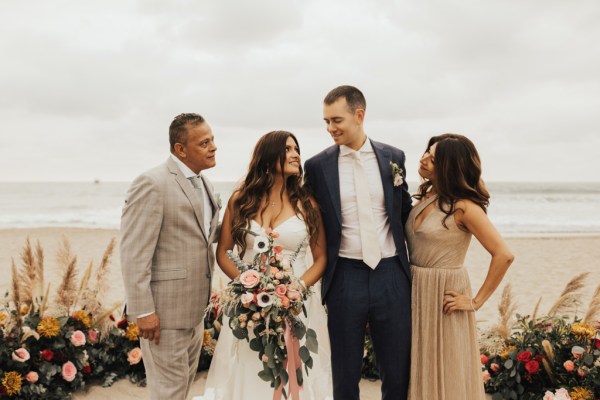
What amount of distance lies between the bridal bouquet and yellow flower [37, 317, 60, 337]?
2381 millimetres

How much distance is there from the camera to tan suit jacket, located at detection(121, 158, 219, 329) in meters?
3.23

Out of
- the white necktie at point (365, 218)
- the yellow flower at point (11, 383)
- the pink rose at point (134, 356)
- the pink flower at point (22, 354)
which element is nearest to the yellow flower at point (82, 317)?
the pink rose at point (134, 356)

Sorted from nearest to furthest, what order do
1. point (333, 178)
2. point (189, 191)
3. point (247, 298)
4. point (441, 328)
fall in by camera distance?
point (247, 298), point (189, 191), point (441, 328), point (333, 178)

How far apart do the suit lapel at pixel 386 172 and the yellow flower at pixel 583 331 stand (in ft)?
6.92

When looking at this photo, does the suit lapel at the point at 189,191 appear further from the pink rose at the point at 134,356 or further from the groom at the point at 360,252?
the pink rose at the point at 134,356

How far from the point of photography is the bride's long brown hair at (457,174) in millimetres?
3496

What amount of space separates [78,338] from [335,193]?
2.91m

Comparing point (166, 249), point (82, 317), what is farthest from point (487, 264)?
point (166, 249)

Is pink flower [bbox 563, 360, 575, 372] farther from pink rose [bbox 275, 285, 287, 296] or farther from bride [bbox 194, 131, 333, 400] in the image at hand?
pink rose [bbox 275, 285, 287, 296]

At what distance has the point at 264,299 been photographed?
287cm

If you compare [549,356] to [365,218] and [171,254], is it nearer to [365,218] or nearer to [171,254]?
[365,218]

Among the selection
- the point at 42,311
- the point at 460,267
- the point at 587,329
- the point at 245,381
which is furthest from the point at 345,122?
the point at 42,311

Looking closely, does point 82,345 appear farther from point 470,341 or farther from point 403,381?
point 470,341

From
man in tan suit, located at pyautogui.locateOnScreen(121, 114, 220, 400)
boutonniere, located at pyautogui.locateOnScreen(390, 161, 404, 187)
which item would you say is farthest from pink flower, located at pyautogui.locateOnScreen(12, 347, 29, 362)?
boutonniere, located at pyautogui.locateOnScreen(390, 161, 404, 187)
